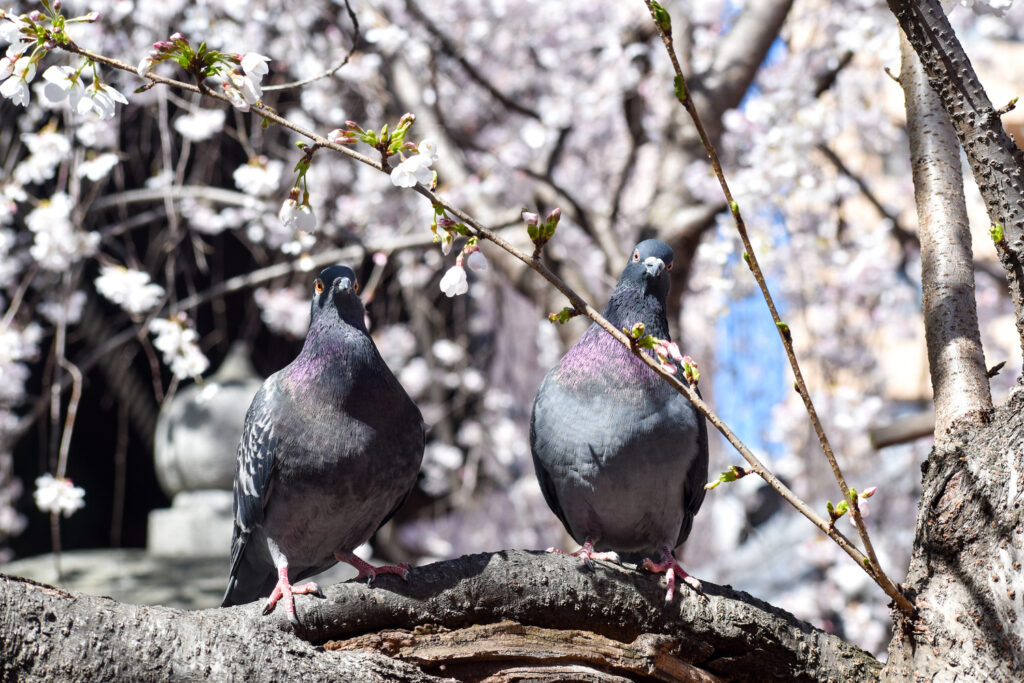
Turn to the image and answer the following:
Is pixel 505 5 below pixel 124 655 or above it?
above

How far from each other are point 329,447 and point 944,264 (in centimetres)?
152

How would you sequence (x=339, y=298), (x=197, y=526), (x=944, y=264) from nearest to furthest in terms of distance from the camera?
(x=944, y=264) → (x=339, y=298) → (x=197, y=526)

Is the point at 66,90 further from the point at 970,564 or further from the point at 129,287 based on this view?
the point at 129,287

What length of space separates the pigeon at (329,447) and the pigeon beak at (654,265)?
0.74m

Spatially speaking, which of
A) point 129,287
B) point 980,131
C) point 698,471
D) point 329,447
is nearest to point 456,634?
point 329,447

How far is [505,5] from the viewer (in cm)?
603

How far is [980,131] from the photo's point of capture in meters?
1.86

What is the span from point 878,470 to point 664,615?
687 centimetres

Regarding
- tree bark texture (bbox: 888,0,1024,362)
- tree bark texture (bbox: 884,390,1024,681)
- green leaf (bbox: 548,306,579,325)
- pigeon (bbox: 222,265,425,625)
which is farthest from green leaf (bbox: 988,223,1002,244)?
pigeon (bbox: 222,265,425,625)

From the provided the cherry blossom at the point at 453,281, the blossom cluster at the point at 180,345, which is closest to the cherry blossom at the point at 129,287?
the blossom cluster at the point at 180,345

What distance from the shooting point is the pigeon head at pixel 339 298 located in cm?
264

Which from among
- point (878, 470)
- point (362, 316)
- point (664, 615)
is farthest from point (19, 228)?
point (878, 470)

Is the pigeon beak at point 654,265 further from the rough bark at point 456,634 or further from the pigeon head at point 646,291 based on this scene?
the rough bark at point 456,634

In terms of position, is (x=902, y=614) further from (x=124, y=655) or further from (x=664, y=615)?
(x=124, y=655)
